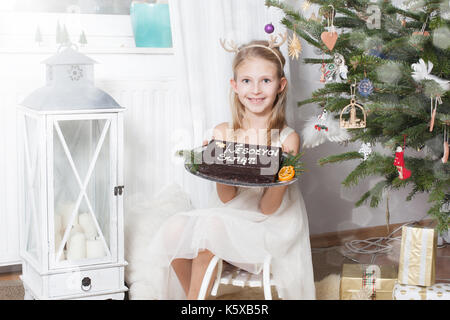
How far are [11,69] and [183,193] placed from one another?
1.87ft

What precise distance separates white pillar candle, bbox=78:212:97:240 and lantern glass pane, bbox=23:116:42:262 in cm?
10

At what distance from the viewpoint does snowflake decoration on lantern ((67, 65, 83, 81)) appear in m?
1.36

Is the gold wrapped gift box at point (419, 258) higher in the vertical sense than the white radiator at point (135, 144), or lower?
lower

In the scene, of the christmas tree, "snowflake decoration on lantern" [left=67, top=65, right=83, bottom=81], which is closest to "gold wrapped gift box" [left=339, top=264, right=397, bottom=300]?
the christmas tree

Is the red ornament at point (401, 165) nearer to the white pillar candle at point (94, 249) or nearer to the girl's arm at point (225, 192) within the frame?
the girl's arm at point (225, 192)

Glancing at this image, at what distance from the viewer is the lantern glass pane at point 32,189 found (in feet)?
4.40

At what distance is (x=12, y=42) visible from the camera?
58.4 inches

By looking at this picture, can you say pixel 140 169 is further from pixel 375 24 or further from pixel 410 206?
pixel 410 206

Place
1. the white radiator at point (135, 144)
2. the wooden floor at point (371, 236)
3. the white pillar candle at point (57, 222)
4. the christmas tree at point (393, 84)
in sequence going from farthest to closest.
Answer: the wooden floor at point (371, 236) < the white radiator at point (135, 144) < the white pillar candle at point (57, 222) < the christmas tree at point (393, 84)

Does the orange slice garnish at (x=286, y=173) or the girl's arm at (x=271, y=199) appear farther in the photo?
the girl's arm at (x=271, y=199)

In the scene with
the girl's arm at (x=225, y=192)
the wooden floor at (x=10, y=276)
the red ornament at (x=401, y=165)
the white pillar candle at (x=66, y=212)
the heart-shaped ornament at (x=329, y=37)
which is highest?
the heart-shaped ornament at (x=329, y=37)

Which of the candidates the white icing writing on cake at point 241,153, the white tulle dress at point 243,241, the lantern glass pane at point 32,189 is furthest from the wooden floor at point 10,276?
the white icing writing on cake at point 241,153

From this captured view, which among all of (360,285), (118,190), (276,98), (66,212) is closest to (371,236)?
(360,285)

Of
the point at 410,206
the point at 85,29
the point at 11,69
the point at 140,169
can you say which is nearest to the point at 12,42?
the point at 11,69
